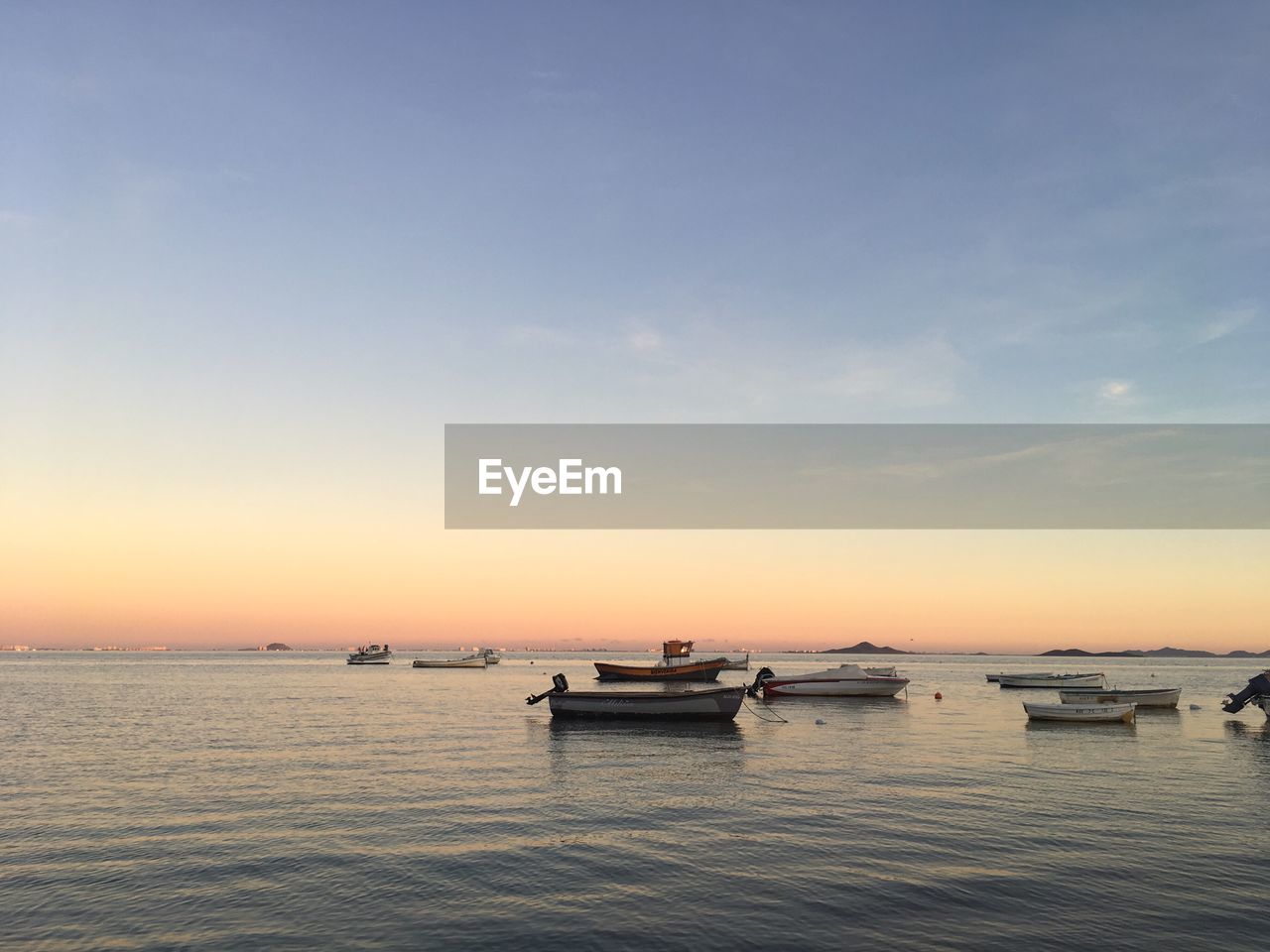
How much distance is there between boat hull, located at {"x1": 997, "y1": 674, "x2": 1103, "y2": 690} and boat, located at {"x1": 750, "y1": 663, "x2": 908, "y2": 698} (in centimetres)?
2393

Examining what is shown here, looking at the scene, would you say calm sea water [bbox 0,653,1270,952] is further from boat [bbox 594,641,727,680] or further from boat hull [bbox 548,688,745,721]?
boat [bbox 594,641,727,680]

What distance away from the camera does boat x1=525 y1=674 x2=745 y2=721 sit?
53.3m

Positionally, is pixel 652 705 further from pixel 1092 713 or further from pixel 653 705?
Answer: pixel 1092 713

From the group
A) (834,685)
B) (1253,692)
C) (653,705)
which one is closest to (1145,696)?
(1253,692)

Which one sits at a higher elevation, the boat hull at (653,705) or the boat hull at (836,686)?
the boat hull at (653,705)

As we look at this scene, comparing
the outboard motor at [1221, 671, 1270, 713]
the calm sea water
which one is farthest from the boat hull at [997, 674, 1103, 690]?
the calm sea water

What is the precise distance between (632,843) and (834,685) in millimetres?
63111

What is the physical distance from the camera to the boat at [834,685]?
260 ft

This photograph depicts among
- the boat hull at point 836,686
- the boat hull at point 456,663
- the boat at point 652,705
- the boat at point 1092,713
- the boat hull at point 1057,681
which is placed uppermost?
the boat at point 652,705

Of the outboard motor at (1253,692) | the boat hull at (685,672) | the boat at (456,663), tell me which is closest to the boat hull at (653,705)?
the outboard motor at (1253,692)

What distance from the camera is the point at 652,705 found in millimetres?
53625

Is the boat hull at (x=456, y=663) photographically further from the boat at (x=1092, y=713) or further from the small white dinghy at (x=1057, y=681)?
the boat at (x=1092, y=713)

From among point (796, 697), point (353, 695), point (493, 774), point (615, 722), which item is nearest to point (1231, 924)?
point (493, 774)

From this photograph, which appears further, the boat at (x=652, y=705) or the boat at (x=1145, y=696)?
the boat at (x=1145, y=696)
